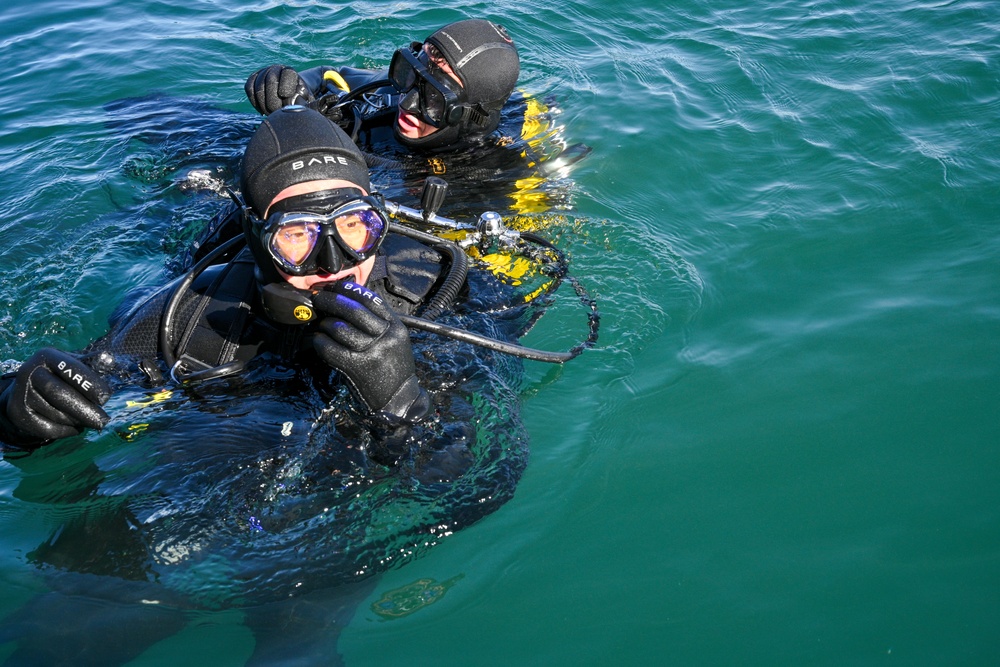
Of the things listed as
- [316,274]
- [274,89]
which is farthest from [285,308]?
[274,89]

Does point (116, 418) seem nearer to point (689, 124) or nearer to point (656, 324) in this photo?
point (656, 324)

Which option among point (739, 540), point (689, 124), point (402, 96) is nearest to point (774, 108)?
point (689, 124)

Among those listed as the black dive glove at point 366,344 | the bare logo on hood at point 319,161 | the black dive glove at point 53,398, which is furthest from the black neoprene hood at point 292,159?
the black dive glove at point 53,398

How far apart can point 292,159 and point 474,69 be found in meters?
2.48

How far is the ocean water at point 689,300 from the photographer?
3029 mm

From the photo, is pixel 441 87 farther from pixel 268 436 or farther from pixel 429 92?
pixel 268 436

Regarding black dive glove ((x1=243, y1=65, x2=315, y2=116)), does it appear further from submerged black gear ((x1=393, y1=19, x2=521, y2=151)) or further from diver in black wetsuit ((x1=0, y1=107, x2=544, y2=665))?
diver in black wetsuit ((x1=0, y1=107, x2=544, y2=665))

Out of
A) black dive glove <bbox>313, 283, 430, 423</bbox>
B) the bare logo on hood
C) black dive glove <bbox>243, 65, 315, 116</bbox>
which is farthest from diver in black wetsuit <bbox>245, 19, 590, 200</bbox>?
black dive glove <bbox>313, 283, 430, 423</bbox>

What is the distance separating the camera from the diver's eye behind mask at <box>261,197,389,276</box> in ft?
9.83

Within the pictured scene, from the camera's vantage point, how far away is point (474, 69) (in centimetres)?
534

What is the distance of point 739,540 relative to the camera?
3285mm

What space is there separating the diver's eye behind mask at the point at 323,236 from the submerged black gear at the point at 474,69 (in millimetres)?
2492

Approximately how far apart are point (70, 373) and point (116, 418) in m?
0.56

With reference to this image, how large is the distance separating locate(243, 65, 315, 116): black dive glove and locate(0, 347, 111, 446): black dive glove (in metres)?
2.52
